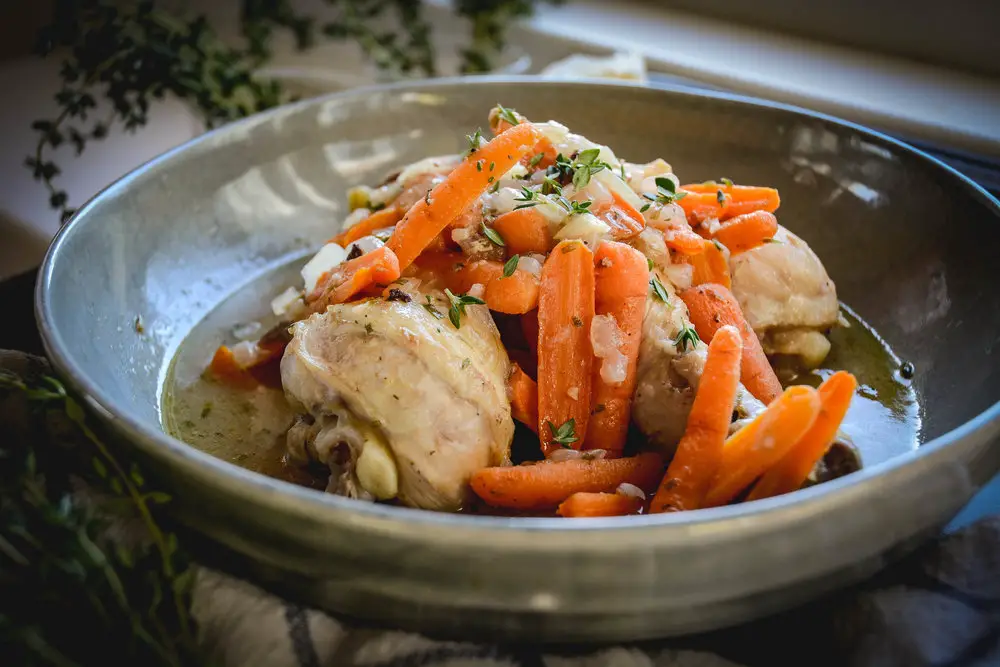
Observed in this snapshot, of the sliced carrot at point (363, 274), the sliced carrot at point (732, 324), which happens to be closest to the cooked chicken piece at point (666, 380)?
the sliced carrot at point (732, 324)

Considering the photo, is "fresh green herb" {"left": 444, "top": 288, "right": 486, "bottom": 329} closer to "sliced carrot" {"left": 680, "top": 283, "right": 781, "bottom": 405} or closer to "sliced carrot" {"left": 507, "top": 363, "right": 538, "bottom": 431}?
"sliced carrot" {"left": 507, "top": 363, "right": 538, "bottom": 431}

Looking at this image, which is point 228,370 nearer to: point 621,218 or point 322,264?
point 322,264

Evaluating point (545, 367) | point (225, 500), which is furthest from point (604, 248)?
point (225, 500)

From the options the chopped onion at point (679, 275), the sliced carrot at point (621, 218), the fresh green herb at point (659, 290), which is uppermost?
the sliced carrot at point (621, 218)

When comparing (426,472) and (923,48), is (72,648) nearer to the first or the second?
(426,472)

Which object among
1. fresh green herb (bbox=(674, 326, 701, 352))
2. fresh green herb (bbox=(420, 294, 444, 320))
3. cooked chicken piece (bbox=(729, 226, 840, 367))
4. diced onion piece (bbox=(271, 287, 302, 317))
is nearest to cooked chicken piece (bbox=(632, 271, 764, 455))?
fresh green herb (bbox=(674, 326, 701, 352))

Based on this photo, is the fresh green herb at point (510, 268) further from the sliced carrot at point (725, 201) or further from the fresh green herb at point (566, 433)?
the sliced carrot at point (725, 201)
